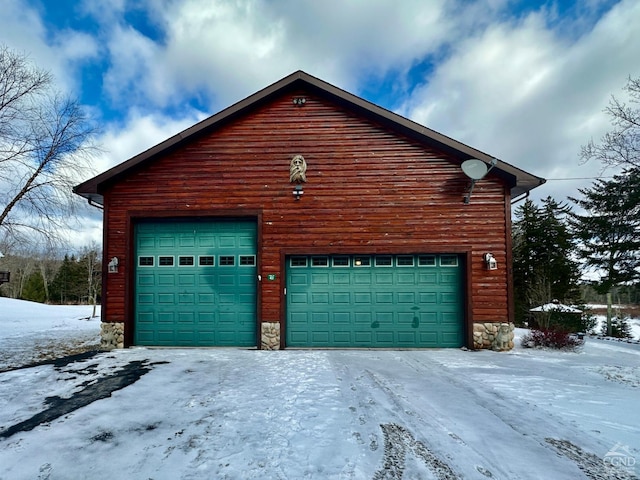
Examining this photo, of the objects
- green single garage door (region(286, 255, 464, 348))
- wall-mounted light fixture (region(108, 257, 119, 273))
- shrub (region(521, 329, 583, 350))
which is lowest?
shrub (region(521, 329, 583, 350))

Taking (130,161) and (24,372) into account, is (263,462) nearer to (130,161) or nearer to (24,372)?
(24,372)

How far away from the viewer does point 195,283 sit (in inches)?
302

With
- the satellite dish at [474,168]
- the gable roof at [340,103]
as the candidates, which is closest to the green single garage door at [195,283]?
the gable roof at [340,103]

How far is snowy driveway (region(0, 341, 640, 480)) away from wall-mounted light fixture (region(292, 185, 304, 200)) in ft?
12.5

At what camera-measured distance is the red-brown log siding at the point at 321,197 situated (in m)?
7.49

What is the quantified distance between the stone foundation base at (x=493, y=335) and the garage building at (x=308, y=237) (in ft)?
0.11

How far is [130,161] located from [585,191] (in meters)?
23.1

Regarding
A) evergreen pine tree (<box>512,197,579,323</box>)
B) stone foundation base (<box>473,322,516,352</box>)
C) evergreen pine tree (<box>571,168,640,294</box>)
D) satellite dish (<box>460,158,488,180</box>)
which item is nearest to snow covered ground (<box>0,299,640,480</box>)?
stone foundation base (<box>473,322,516,352</box>)

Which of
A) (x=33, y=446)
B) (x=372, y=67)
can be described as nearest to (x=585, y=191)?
(x=372, y=67)

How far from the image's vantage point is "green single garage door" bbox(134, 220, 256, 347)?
7.58 m

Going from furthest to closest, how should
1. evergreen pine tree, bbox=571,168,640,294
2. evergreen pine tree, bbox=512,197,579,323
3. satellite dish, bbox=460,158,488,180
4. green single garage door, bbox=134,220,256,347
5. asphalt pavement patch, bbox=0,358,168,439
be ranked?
evergreen pine tree, bbox=512,197,579,323, evergreen pine tree, bbox=571,168,640,294, green single garage door, bbox=134,220,256,347, satellite dish, bbox=460,158,488,180, asphalt pavement patch, bbox=0,358,168,439

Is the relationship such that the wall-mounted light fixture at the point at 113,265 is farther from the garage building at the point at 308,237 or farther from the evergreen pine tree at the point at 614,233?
the evergreen pine tree at the point at 614,233

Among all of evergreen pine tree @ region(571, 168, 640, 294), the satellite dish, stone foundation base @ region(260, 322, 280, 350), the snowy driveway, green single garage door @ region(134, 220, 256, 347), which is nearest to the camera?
the snowy driveway

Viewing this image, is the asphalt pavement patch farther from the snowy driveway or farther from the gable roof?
the gable roof
